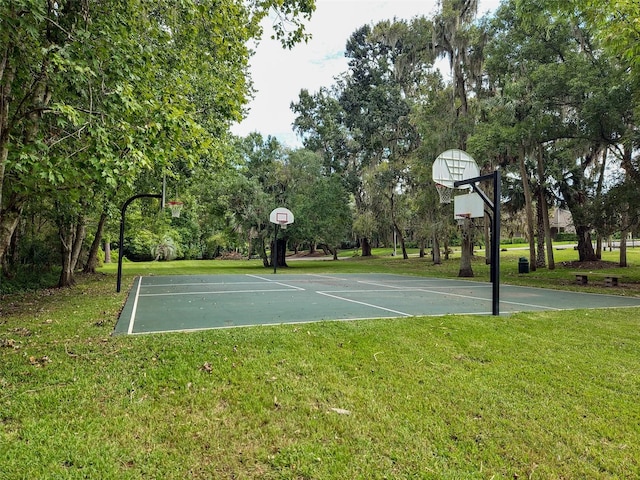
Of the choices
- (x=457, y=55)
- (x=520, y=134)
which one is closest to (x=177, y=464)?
(x=520, y=134)

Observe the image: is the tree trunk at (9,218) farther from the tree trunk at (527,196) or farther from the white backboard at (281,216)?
the tree trunk at (527,196)

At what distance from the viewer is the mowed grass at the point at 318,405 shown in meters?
2.58

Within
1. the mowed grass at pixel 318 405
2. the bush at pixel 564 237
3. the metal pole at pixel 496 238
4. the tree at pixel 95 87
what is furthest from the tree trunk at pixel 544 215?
the bush at pixel 564 237

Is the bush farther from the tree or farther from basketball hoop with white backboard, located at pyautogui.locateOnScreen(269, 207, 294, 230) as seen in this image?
the tree

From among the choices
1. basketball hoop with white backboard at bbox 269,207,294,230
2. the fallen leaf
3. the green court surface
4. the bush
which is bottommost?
the fallen leaf

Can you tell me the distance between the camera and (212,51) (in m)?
7.58

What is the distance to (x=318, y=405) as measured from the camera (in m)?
3.36

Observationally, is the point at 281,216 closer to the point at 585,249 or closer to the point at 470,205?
the point at 470,205

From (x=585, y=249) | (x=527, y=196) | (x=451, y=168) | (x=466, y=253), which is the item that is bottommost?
(x=466, y=253)

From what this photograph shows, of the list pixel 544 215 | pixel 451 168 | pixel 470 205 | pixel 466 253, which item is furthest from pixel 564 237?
pixel 470 205

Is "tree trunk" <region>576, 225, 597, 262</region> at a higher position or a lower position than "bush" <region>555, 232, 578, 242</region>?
lower

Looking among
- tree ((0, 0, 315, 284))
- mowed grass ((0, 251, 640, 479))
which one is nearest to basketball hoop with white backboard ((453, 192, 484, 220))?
mowed grass ((0, 251, 640, 479))

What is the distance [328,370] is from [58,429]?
2.31 metres

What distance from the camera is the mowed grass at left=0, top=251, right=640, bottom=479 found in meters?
2.58
